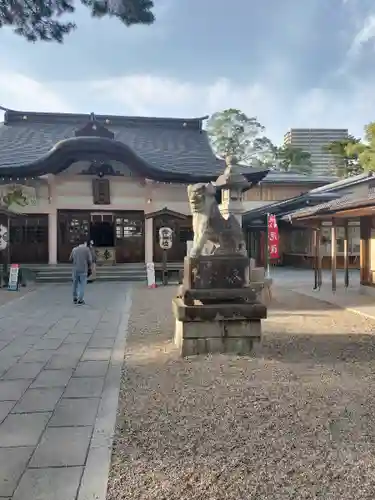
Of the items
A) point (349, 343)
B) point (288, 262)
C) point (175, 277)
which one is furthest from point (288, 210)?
point (349, 343)

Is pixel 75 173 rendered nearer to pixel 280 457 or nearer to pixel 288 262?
pixel 288 262

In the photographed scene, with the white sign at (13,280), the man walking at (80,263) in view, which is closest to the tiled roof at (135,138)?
the white sign at (13,280)

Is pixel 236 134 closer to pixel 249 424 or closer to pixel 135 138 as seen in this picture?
pixel 135 138

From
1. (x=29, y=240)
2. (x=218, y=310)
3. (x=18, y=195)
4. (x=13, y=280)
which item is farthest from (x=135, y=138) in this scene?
(x=218, y=310)

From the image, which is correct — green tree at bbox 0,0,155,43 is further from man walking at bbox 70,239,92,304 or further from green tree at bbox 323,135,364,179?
green tree at bbox 323,135,364,179

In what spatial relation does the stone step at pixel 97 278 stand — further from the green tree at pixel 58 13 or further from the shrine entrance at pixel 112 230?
the green tree at pixel 58 13

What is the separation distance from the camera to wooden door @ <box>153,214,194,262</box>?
773 inches

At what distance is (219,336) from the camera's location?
556 centimetres

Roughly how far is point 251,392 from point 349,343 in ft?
9.41

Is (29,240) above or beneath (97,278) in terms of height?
above

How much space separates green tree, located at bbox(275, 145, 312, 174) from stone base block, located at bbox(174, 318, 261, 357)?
38879 mm

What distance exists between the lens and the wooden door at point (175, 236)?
1962cm

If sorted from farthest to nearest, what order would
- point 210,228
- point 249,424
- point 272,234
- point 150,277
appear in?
point 272,234, point 150,277, point 210,228, point 249,424

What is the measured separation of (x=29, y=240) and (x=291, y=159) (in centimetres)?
3042
